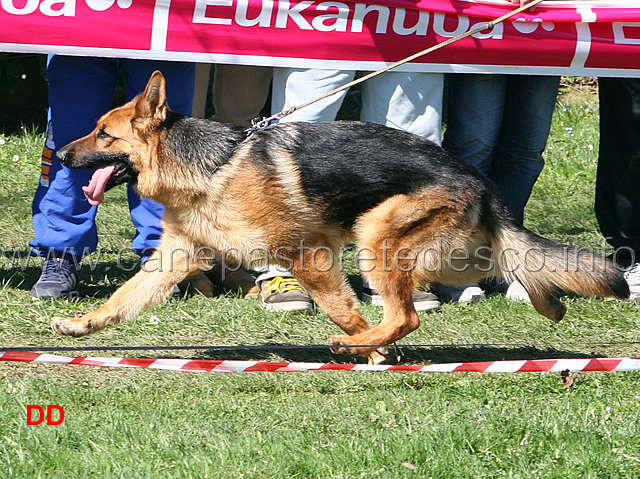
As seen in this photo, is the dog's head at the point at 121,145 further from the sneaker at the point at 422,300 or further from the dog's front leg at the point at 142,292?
the sneaker at the point at 422,300

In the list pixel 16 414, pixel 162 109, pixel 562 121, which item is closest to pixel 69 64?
pixel 162 109

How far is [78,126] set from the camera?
15.7 ft

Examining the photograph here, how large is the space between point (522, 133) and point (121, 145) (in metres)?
2.56

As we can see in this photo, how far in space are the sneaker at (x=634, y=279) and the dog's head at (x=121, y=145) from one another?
309 centimetres

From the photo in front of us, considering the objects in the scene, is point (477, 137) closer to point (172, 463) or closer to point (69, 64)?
point (69, 64)

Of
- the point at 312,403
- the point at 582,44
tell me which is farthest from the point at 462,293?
the point at 312,403

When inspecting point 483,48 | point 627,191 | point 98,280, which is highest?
point 483,48

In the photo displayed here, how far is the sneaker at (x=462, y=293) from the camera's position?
5120 mm

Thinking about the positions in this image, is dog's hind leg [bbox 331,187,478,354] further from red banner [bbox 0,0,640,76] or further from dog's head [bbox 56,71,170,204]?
red banner [bbox 0,0,640,76]

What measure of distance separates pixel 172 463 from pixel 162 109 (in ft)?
5.80

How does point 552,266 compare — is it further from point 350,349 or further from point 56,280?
point 56,280

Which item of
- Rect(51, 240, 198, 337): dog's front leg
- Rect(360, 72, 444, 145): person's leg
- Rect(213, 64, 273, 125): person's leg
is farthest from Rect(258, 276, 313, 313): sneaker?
Rect(213, 64, 273, 125): person's leg

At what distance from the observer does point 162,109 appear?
3.88 m

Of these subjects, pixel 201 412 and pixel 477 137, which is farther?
pixel 477 137
